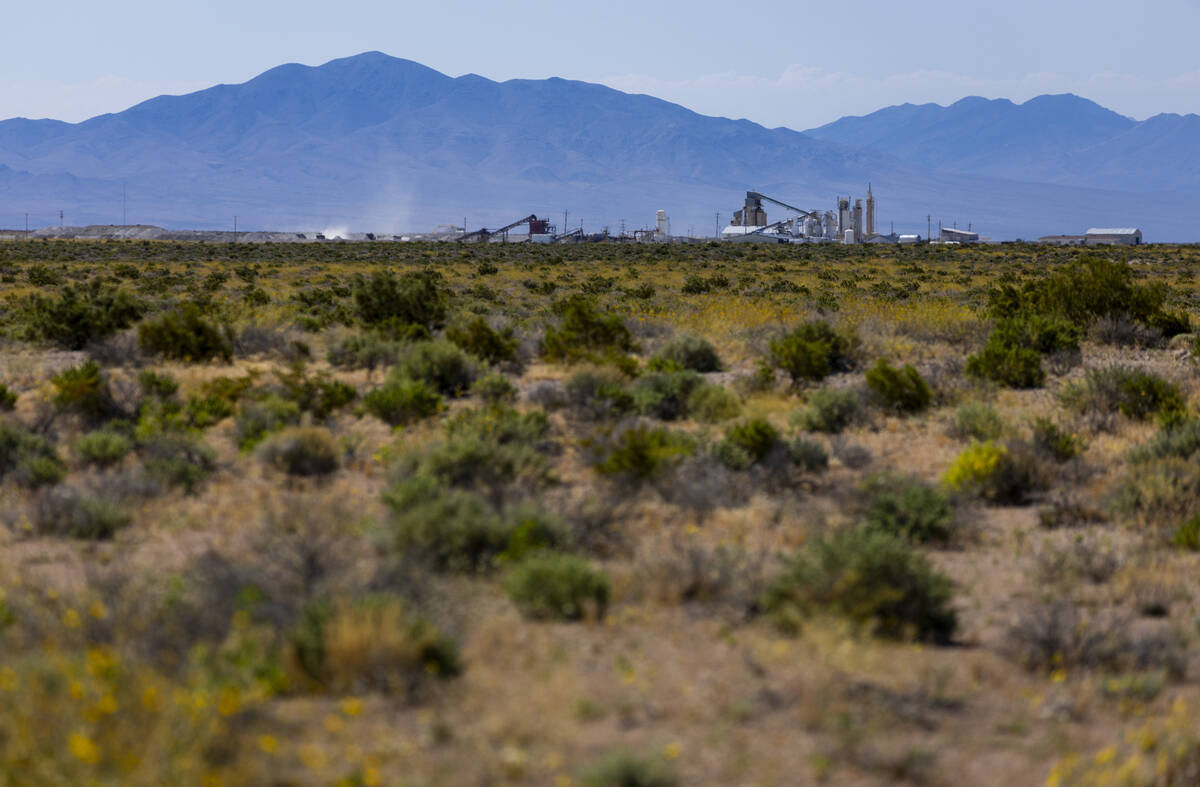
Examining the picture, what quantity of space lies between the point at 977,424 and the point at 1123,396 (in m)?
2.27

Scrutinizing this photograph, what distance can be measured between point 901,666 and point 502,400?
23.2 ft

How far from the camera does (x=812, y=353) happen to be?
13.2 m

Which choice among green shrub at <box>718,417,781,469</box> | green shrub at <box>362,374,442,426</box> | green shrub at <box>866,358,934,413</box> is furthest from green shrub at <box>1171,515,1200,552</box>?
green shrub at <box>362,374,442,426</box>

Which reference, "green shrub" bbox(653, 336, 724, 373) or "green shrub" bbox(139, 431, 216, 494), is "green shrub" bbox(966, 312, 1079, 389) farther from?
"green shrub" bbox(139, 431, 216, 494)

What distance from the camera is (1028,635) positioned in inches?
220

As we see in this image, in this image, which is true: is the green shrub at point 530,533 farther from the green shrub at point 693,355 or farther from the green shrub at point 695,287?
the green shrub at point 695,287

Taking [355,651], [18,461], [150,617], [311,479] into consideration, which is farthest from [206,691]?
[18,461]

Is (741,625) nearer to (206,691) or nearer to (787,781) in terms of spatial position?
(787,781)

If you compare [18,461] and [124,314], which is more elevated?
[124,314]

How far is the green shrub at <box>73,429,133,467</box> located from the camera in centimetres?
907

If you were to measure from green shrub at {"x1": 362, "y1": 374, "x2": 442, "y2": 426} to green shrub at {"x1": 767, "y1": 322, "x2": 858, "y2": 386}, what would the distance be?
4.60 m

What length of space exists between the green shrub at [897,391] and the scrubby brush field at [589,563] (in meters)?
0.03

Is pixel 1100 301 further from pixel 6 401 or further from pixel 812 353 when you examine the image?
pixel 6 401

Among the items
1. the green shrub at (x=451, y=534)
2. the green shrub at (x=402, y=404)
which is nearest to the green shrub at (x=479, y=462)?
the green shrub at (x=451, y=534)
